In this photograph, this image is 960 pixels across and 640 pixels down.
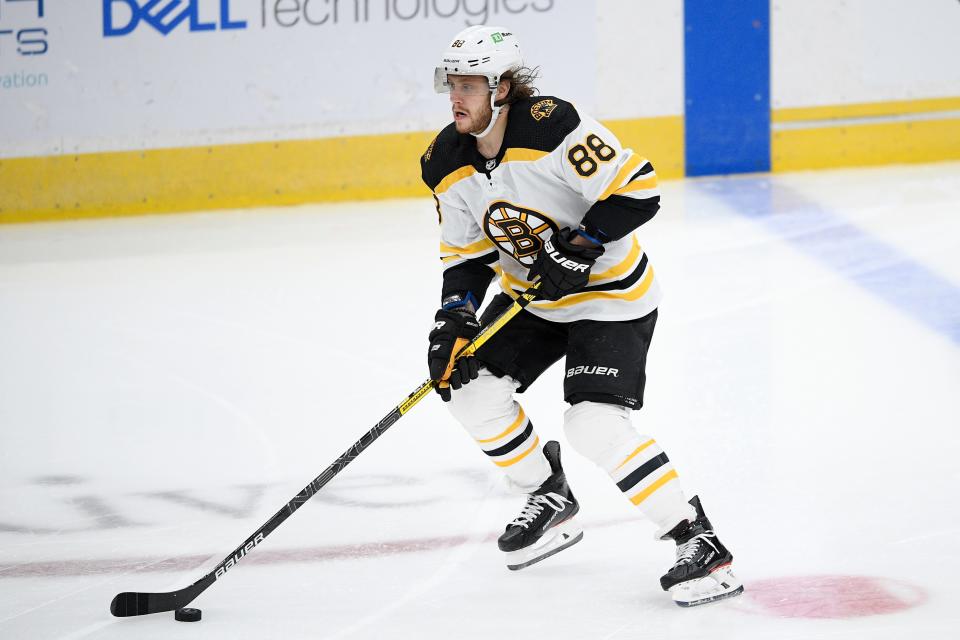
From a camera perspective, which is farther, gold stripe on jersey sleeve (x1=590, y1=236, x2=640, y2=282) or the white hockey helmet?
gold stripe on jersey sleeve (x1=590, y1=236, x2=640, y2=282)

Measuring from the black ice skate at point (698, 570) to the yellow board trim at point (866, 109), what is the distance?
5280 millimetres

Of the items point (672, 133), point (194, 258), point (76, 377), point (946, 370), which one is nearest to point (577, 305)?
point (946, 370)

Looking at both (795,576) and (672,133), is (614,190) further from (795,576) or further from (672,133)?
(672,133)

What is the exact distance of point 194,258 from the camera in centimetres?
632

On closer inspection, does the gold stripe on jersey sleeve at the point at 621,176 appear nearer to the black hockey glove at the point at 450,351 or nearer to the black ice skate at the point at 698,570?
the black hockey glove at the point at 450,351

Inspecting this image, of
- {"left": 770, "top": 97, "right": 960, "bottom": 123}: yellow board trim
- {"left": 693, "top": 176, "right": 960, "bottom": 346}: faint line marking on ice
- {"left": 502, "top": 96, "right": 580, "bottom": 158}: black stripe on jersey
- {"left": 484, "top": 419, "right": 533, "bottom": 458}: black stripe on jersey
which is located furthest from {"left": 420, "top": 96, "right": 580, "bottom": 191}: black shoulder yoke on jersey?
{"left": 770, "top": 97, "right": 960, "bottom": 123}: yellow board trim

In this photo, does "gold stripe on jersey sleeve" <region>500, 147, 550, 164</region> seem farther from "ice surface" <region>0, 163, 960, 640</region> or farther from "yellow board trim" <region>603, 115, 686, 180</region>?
"yellow board trim" <region>603, 115, 686, 180</region>

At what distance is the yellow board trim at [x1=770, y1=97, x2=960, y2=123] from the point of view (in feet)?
24.5

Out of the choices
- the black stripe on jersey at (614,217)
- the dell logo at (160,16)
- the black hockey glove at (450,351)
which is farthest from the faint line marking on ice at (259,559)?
the dell logo at (160,16)

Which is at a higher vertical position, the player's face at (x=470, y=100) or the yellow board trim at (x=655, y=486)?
the player's face at (x=470, y=100)

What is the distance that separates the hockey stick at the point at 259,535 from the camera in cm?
266

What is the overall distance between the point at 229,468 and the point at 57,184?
177 inches

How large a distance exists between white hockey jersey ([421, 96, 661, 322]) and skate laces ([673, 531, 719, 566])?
0.49 meters

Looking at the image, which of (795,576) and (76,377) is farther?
(76,377)
